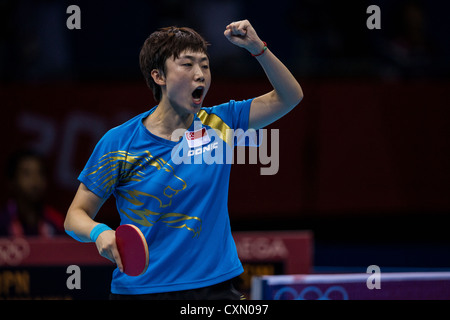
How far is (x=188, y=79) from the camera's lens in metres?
3.09

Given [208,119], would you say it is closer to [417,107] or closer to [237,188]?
[237,188]

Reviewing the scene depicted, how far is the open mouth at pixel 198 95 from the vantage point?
3105 millimetres

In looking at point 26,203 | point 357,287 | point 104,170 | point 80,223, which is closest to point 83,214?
point 80,223

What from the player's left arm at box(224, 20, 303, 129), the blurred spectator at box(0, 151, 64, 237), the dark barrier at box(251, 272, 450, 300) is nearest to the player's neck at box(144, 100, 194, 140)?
the player's left arm at box(224, 20, 303, 129)

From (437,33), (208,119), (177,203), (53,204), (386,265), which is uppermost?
(437,33)

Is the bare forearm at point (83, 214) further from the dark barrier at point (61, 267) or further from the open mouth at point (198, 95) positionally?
the dark barrier at point (61, 267)

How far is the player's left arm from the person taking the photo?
122 inches

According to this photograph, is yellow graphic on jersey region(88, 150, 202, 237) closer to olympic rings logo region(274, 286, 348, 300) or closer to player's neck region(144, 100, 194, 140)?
player's neck region(144, 100, 194, 140)

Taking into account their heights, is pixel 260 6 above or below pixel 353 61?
above

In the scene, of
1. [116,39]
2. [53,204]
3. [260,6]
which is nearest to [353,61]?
[260,6]

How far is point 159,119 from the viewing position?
320 cm

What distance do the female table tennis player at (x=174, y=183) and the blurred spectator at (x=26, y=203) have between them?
2.95 metres

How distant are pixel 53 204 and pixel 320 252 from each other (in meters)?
2.95

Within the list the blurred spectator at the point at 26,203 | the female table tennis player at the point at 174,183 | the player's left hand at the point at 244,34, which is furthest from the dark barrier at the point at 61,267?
the player's left hand at the point at 244,34
